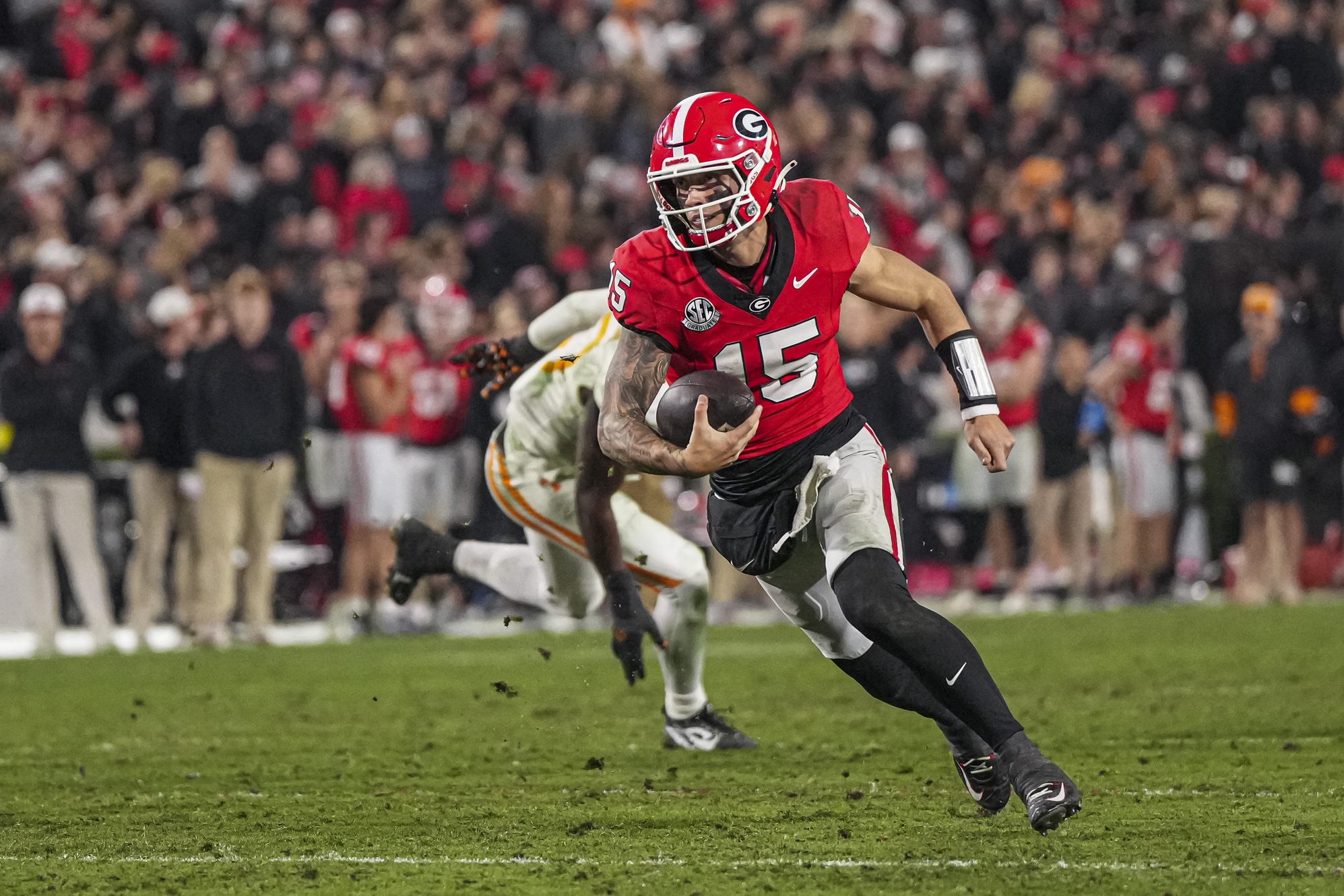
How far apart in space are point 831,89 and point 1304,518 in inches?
243

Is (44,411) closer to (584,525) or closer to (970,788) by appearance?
(584,525)

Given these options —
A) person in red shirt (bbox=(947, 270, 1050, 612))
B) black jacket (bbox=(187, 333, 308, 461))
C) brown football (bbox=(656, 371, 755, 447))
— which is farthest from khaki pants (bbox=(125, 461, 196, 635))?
brown football (bbox=(656, 371, 755, 447))

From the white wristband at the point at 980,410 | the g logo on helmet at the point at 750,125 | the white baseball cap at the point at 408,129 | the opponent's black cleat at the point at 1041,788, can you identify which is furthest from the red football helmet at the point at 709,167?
the white baseball cap at the point at 408,129

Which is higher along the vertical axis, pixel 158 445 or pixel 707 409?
pixel 707 409

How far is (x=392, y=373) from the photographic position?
13086 millimetres

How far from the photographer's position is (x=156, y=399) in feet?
40.3

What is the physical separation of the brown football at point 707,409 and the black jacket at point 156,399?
7.80 metres

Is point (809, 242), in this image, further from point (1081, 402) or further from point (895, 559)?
point (1081, 402)

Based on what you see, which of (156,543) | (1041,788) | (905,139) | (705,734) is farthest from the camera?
(905,139)

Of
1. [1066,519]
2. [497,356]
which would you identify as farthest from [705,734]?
[1066,519]

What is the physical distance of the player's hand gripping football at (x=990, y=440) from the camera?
5.19m

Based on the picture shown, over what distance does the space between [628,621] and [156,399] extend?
6197 mm

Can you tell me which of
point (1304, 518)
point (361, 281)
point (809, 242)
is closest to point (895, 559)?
point (809, 242)

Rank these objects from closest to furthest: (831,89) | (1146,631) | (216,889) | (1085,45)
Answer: (216,889)
(1146,631)
(831,89)
(1085,45)
